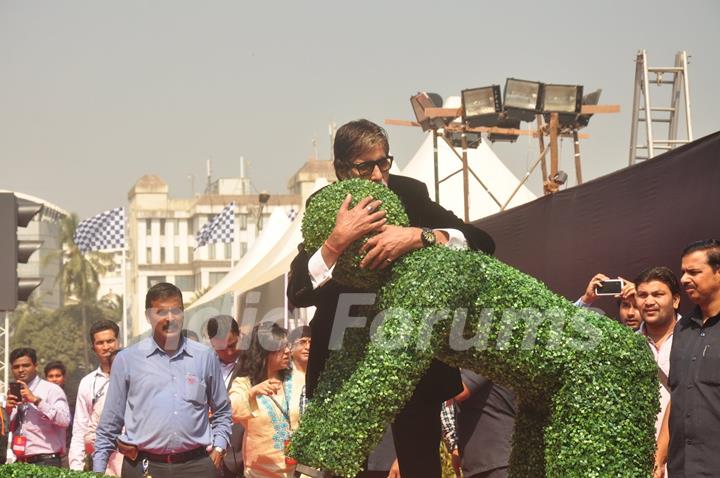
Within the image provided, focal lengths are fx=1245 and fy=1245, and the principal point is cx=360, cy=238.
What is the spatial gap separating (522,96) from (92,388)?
8059mm

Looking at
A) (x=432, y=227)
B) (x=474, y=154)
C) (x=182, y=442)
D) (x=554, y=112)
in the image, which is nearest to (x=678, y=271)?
(x=182, y=442)

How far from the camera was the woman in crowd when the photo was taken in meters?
8.74

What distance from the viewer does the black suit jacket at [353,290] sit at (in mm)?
4504

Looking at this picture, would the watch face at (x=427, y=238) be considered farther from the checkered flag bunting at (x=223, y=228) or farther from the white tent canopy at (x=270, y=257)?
the checkered flag bunting at (x=223, y=228)

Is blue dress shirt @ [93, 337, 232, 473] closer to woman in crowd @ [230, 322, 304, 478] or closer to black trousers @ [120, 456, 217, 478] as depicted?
black trousers @ [120, 456, 217, 478]

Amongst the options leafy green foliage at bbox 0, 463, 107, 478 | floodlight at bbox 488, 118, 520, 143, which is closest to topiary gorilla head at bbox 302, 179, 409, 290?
leafy green foliage at bbox 0, 463, 107, 478

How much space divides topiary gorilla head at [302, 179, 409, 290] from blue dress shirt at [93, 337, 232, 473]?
3.02 m

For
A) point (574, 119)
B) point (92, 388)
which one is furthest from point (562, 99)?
point (92, 388)

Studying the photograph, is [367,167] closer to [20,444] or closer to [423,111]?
[20,444]

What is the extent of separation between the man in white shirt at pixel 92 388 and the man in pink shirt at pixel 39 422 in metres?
1.15

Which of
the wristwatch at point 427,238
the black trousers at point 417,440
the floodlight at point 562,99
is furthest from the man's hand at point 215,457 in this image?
the floodlight at point 562,99

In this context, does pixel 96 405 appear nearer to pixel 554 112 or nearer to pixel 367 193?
pixel 367 193

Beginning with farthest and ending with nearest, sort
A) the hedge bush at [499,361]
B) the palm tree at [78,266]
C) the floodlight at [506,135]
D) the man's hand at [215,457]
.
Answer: the palm tree at [78,266], the floodlight at [506,135], the man's hand at [215,457], the hedge bush at [499,361]

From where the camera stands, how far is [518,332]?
3.97m
